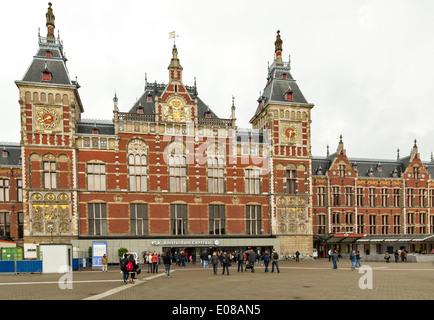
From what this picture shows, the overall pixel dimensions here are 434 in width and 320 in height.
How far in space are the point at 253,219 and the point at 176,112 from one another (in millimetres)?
14934

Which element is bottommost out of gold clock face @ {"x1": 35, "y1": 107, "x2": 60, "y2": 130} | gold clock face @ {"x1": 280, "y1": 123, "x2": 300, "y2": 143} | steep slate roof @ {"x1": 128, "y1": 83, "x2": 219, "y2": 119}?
gold clock face @ {"x1": 280, "y1": 123, "x2": 300, "y2": 143}

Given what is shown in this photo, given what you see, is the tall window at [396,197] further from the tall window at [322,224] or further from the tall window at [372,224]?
the tall window at [322,224]

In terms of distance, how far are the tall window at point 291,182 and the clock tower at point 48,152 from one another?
77.4ft

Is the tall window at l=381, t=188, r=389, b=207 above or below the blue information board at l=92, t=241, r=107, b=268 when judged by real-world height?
above

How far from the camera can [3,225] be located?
149 ft

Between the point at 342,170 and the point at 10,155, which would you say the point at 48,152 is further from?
the point at 342,170

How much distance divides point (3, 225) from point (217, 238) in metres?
24.2

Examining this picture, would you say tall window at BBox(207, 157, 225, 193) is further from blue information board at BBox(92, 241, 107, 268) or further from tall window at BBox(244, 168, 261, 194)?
blue information board at BBox(92, 241, 107, 268)

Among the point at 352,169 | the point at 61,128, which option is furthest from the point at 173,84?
the point at 352,169

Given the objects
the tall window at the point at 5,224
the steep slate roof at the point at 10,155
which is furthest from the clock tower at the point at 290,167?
the tall window at the point at 5,224

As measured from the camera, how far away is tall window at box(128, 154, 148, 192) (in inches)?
1699

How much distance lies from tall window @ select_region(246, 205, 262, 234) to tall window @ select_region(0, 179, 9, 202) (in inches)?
1086

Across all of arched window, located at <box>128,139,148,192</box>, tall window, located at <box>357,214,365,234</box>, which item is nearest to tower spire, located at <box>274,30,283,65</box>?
arched window, located at <box>128,139,148,192</box>
